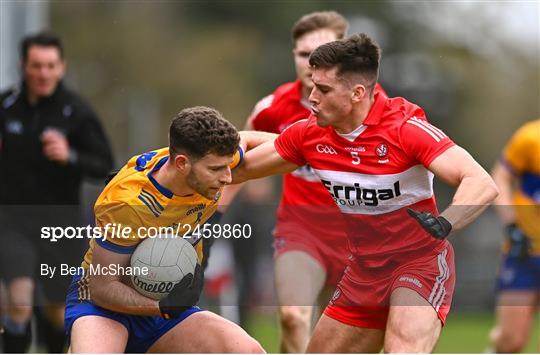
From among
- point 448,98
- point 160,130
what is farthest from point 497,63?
point 160,130

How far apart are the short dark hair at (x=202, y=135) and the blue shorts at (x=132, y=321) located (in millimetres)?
918

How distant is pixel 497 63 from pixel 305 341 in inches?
956

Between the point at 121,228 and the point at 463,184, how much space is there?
1779mm

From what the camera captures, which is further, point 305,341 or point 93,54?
point 93,54

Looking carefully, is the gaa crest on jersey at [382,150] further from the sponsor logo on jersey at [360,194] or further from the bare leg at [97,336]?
the bare leg at [97,336]

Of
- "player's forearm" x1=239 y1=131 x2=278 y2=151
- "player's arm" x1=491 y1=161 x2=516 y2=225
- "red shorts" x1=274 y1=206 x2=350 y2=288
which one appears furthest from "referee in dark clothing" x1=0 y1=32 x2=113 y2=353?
"player's arm" x1=491 y1=161 x2=516 y2=225

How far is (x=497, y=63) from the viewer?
3162cm

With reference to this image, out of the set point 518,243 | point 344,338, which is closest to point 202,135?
point 344,338

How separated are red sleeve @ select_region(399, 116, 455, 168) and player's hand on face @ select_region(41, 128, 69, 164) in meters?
3.25

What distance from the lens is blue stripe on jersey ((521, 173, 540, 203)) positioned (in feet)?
33.6

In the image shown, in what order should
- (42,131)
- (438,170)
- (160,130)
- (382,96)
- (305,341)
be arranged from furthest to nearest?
(160,130) → (42,131) → (305,341) → (382,96) → (438,170)

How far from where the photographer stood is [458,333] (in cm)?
1653

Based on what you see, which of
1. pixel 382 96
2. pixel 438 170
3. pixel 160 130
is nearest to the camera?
pixel 438 170

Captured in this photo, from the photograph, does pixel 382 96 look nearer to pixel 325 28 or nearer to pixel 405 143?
pixel 405 143
